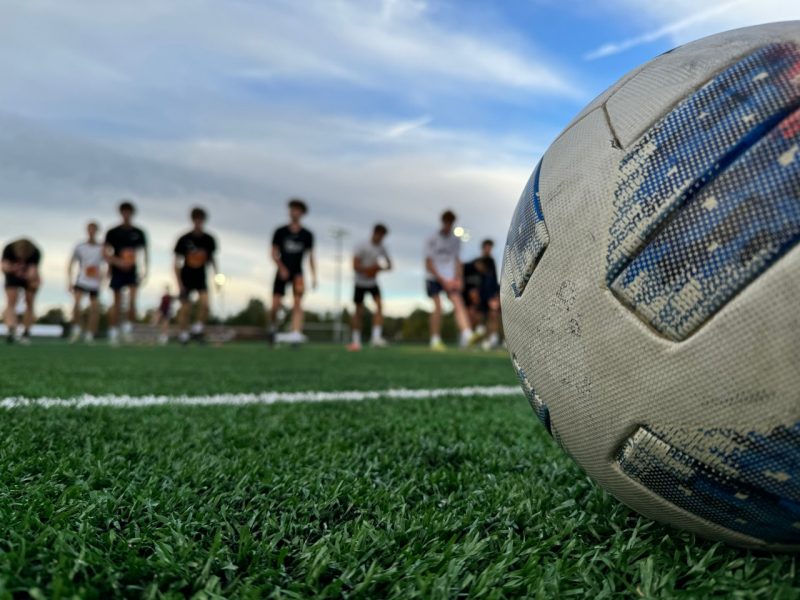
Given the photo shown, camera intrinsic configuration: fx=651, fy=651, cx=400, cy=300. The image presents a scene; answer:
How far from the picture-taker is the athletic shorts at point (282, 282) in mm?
12055

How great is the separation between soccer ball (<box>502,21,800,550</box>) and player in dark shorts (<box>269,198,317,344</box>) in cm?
1073

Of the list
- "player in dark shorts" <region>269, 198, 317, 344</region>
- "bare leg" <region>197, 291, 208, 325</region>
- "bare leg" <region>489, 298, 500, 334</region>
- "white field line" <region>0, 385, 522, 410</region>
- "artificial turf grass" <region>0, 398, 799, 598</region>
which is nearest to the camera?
"artificial turf grass" <region>0, 398, 799, 598</region>

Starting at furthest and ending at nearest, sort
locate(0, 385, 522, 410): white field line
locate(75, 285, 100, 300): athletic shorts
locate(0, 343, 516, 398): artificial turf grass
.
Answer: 1. locate(75, 285, 100, 300): athletic shorts
2. locate(0, 343, 516, 398): artificial turf grass
3. locate(0, 385, 522, 410): white field line

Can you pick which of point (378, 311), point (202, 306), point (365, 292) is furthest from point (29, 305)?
point (378, 311)

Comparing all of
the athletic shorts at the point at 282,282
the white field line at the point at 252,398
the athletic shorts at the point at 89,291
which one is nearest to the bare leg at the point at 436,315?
the athletic shorts at the point at 282,282

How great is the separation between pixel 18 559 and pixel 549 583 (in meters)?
0.98

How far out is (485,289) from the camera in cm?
1633

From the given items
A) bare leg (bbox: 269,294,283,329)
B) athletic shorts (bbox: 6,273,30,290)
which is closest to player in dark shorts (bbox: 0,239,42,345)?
athletic shorts (bbox: 6,273,30,290)

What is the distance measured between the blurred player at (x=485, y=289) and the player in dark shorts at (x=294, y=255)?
4.84m

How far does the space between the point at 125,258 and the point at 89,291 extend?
1749 mm

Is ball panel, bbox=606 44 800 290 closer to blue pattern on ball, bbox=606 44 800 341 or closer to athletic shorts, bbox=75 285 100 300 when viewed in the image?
blue pattern on ball, bbox=606 44 800 341

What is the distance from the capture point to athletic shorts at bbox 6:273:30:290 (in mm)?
12652

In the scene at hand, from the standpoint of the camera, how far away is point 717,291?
1.09 meters

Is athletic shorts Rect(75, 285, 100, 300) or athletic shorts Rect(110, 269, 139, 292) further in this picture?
athletic shorts Rect(75, 285, 100, 300)
